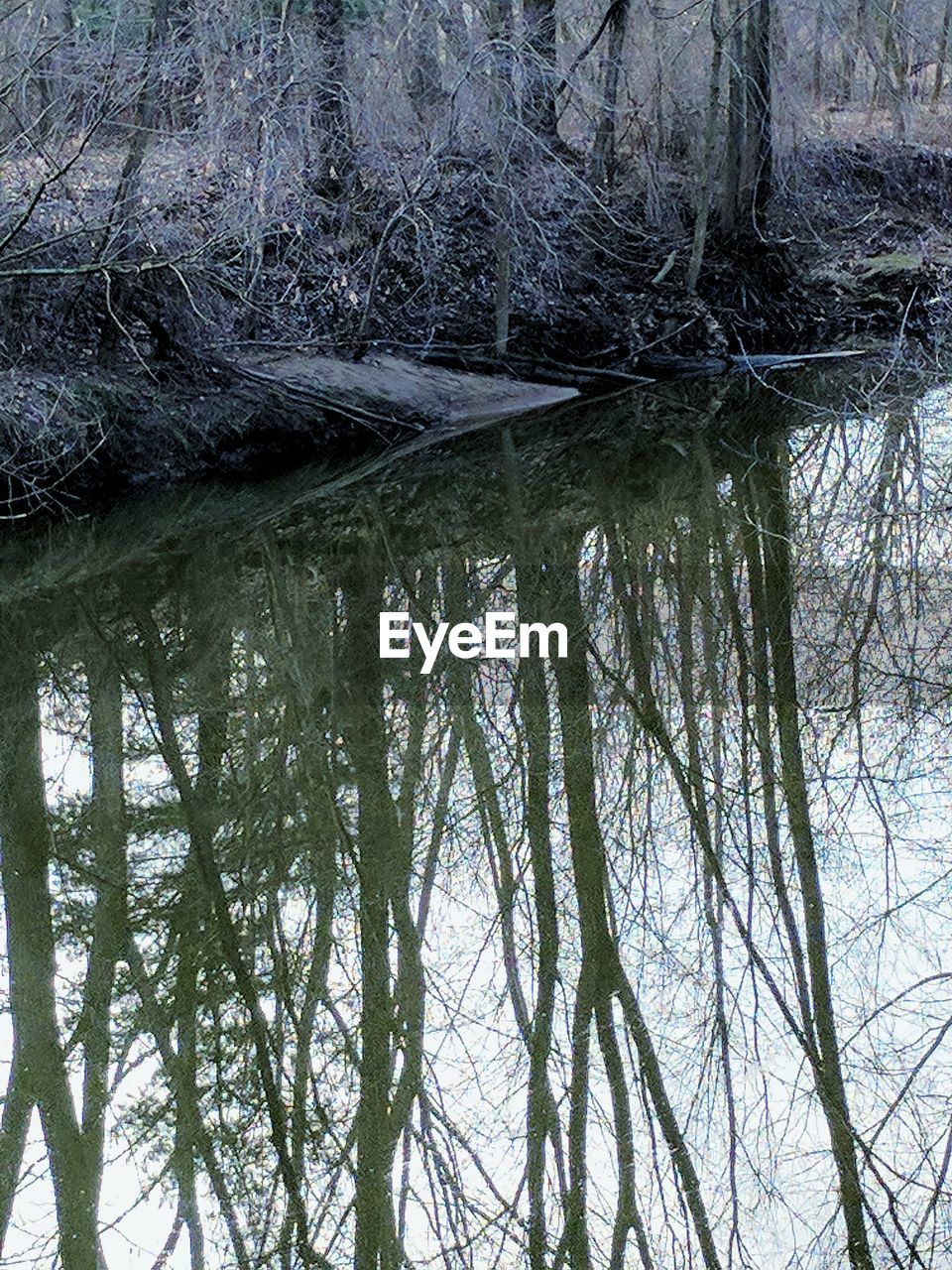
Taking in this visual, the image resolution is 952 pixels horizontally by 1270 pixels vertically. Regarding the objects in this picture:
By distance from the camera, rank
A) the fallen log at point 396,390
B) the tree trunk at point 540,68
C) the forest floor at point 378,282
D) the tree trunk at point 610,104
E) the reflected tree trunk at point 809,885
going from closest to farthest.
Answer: the reflected tree trunk at point 809,885 → the forest floor at point 378,282 → the fallen log at point 396,390 → the tree trunk at point 540,68 → the tree trunk at point 610,104

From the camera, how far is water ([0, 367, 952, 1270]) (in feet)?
12.4

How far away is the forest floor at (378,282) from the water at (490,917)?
3.20 metres

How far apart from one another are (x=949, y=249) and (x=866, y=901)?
19.3 m

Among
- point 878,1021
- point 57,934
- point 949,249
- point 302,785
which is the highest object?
point 949,249

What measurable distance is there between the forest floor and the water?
3.20m

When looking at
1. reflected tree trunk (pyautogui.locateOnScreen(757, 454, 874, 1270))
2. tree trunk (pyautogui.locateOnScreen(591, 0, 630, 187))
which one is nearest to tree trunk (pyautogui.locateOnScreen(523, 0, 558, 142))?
tree trunk (pyautogui.locateOnScreen(591, 0, 630, 187))

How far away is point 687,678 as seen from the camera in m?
7.39

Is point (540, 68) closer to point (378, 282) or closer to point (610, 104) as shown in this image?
point (610, 104)

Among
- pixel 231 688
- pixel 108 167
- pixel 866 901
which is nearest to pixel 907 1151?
pixel 866 901

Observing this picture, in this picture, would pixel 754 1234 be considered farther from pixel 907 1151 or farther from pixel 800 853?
pixel 800 853

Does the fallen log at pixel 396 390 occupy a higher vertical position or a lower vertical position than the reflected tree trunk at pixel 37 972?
higher

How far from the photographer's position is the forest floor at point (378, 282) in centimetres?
1273

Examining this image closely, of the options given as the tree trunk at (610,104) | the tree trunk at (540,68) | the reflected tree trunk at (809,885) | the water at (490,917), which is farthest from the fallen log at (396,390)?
the reflected tree trunk at (809,885)

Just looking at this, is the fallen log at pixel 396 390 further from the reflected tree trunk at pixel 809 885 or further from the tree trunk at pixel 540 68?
the reflected tree trunk at pixel 809 885
